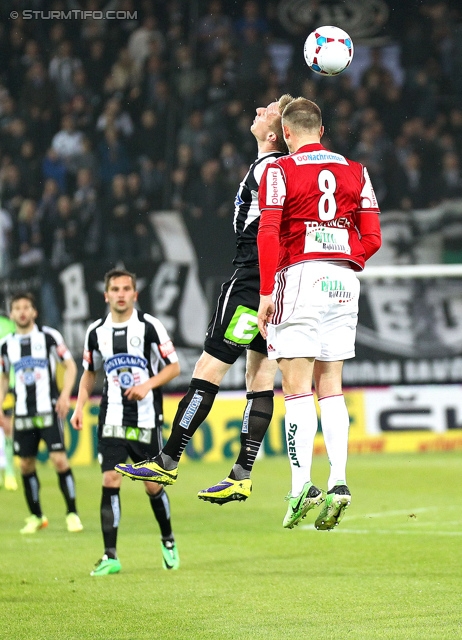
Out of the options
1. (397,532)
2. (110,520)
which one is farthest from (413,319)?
(110,520)

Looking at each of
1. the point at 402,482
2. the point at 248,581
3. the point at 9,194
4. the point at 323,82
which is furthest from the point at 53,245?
the point at 248,581

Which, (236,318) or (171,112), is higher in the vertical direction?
(171,112)

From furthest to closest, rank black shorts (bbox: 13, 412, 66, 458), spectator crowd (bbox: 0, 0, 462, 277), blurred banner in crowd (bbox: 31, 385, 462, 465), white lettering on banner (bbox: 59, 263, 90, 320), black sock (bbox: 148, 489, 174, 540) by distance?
spectator crowd (bbox: 0, 0, 462, 277) → blurred banner in crowd (bbox: 31, 385, 462, 465) → white lettering on banner (bbox: 59, 263, 90, 320) → black shorts (bbox: 13, 412, 66, 458) → black sock (bbox: 148, 489, 174, 540)

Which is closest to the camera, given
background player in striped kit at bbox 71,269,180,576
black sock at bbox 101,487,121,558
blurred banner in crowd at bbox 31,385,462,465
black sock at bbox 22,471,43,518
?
black sock at bbox 101,487,121,558

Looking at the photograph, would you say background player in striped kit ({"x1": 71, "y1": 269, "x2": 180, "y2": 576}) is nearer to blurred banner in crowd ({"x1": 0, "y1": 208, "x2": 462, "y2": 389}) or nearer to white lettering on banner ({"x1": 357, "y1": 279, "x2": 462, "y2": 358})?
blurred banner in crowd ({"x1": 0, "y1": 208, "x2": 462, "y2": 389})

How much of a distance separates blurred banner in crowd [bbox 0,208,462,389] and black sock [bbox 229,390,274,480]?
941cm

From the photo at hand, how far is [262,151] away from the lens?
20.7 ft

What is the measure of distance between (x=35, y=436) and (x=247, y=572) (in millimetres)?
3350

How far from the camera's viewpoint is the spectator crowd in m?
17.0

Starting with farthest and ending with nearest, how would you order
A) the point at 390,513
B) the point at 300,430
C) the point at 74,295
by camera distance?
the point at 74,295 → the point at 390,513 → the point at 300,430

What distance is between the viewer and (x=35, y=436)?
10.6m

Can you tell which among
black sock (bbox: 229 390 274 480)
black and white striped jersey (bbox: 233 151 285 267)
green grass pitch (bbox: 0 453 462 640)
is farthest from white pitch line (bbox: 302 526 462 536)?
black and white striped jersey (bbox: 233 151 285 267)

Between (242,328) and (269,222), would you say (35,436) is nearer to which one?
(242,328)

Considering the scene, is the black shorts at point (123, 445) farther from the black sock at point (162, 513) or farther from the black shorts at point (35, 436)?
the black shorts at point (35, 436)
